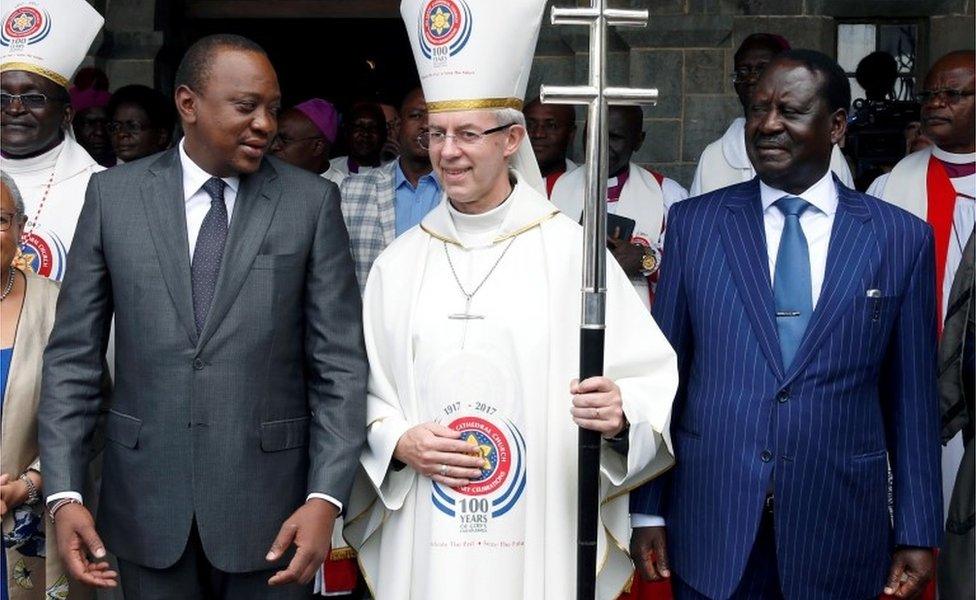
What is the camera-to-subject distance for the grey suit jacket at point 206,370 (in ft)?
11.7

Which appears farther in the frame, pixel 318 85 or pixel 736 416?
pixel 318 85

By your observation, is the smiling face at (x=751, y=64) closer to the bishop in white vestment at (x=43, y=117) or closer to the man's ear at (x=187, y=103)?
the bishop in white vestment at (x=43, y=117)

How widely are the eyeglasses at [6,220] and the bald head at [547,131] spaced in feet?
9.17

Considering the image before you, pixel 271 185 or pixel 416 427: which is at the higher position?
pixel 271 185

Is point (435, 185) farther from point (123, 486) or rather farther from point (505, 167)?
point (123, 486)

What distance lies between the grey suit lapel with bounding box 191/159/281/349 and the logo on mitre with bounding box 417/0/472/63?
0.53 m

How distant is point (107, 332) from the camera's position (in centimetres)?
370

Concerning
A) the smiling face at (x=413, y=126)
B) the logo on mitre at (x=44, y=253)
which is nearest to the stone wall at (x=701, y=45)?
the smiling face at (x=413, y=126)

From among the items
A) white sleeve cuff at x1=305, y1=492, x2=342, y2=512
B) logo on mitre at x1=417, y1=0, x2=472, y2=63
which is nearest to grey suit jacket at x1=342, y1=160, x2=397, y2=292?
logo on mitre at x1=417, y1=0, x2=472, y2=63

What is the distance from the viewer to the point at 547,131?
625 cm

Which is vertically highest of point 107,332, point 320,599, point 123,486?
point 107,332

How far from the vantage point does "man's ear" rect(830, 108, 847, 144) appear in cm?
371

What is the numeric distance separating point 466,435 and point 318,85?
26.2 feet

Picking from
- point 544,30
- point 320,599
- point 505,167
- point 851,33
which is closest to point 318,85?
point 544,30
